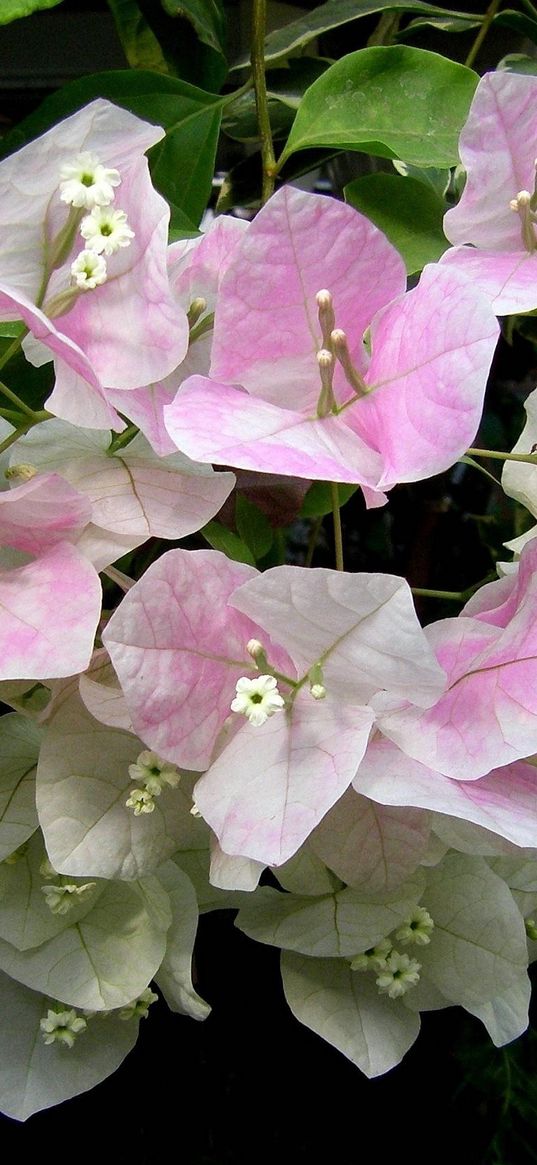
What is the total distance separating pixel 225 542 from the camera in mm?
356

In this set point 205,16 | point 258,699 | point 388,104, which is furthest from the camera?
point 205,16

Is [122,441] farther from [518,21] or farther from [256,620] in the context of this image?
[518,21]

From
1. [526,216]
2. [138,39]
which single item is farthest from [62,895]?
[138,39]

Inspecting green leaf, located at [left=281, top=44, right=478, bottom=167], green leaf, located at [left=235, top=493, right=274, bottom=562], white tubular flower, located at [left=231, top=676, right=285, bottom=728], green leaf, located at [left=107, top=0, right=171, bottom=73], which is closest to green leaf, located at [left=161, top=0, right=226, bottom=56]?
green leaf, located at [left=107, top=0, right=171, bottom=73]

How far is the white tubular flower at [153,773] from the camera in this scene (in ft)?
1.01

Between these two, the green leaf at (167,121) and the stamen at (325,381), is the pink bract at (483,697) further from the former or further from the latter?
the green leaf at (167,121)

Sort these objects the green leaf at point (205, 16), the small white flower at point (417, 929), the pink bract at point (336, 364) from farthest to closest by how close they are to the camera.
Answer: the green leaf at point (205, 16) → the small white flower at point (417, 929) → the pink bract at point (336, 364)

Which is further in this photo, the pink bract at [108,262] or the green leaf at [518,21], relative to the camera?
the green leaf at [518,21]

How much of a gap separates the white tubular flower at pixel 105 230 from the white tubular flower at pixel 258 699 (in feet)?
0.38

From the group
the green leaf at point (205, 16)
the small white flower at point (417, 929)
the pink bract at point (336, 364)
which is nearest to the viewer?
the pink bract at point (336, 364)

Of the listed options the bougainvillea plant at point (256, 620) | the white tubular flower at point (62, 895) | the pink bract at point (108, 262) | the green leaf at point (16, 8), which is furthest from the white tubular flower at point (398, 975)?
the green leaf at point (16, 8)

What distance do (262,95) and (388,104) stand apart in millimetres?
62

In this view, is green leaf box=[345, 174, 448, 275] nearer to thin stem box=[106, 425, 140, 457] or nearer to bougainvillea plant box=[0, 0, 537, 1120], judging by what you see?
bougainvillea plant box=[0, 0, 537, 1120]

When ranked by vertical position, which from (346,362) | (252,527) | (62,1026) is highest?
(346,362)
